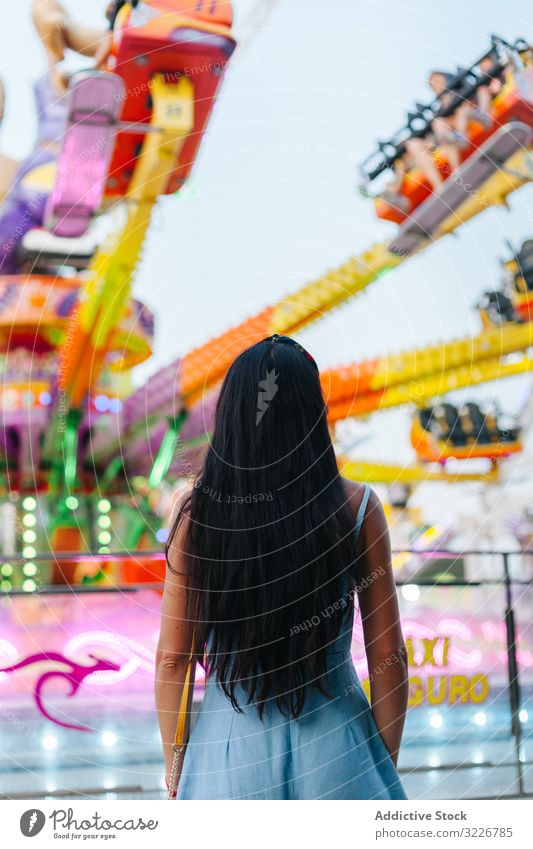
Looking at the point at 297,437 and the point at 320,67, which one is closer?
the point at 297,437

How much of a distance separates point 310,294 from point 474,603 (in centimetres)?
416

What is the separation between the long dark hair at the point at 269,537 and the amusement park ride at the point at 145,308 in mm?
880

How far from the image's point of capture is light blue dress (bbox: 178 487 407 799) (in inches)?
45.8

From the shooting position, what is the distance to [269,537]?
3.86 ft

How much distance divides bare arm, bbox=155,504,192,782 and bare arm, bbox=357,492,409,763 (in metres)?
0.23

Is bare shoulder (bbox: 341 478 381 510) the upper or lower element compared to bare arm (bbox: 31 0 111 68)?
lower

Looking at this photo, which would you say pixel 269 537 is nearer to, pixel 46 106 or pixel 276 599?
pixel 276 599

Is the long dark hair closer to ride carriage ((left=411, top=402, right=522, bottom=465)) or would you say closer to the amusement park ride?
the amusement park ride

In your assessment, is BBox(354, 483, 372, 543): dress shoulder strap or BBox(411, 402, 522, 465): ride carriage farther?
BBox(411, 402, 522, 465): ride carriage

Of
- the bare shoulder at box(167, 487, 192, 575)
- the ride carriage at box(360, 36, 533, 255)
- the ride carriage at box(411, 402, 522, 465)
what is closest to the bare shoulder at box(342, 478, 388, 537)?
the bare shoulder at box(167, 487, 192, 575)

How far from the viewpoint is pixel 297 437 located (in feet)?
3.99
